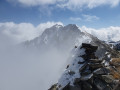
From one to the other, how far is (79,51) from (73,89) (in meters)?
10.3

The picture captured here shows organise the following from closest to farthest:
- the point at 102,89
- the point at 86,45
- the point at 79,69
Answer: the point at 102,89 < the point at 79,69 < the point at 86,45

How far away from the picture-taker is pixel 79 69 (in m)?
31.5

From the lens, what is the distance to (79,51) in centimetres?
3594

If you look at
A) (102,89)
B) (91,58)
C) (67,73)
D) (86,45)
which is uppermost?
(86,45)

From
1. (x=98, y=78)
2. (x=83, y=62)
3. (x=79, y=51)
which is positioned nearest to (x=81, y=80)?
(x=98, y=78)

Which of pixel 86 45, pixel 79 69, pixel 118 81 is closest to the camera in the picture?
pixel 118 81

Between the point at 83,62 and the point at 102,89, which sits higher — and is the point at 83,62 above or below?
above

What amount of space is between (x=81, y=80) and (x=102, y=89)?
406 centimetres

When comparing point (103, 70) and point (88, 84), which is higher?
point (103, 70)

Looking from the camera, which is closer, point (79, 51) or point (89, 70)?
point (89, 70)

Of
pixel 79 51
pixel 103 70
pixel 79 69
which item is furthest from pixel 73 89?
pixel 79 51

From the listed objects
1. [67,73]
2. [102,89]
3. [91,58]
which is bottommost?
[102,89]

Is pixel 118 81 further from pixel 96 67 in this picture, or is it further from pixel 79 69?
pixel 79 69

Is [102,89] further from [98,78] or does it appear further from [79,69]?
[79,69]
